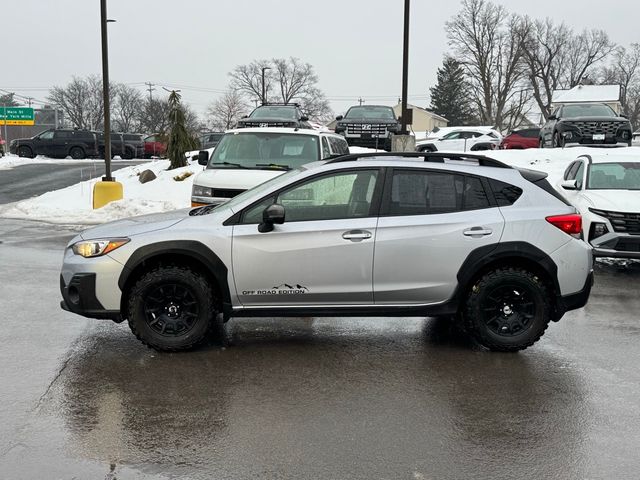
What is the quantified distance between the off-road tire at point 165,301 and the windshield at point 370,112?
18426 mm

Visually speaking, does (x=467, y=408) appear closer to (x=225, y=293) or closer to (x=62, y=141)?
(x=225, y=293)

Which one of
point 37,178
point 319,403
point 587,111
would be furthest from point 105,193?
point 587,111

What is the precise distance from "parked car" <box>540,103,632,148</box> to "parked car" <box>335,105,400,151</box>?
5293mm

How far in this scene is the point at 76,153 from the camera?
39469mm

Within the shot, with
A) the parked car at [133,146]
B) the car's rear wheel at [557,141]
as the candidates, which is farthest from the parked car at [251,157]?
the parked car at [133,146]

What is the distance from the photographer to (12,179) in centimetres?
2492

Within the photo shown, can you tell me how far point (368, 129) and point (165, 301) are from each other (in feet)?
58.3

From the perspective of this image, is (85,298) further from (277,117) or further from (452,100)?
(452,100)

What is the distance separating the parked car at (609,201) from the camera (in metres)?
9.55

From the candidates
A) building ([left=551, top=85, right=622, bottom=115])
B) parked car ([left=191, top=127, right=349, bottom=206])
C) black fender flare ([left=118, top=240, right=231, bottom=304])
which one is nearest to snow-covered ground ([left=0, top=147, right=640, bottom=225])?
parked car ([left=191, top=127, right=349, bottom=206])

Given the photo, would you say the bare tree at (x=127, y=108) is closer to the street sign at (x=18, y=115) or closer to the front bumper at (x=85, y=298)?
the street sign at (x=18, y=115)

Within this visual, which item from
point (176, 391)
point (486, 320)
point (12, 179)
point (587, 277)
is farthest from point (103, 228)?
point (12, 179)

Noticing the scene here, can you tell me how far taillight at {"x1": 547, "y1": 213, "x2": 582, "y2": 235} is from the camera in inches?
234

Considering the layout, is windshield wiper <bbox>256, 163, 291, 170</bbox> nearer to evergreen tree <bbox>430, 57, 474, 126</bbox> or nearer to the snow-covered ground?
the snow-covered ground
